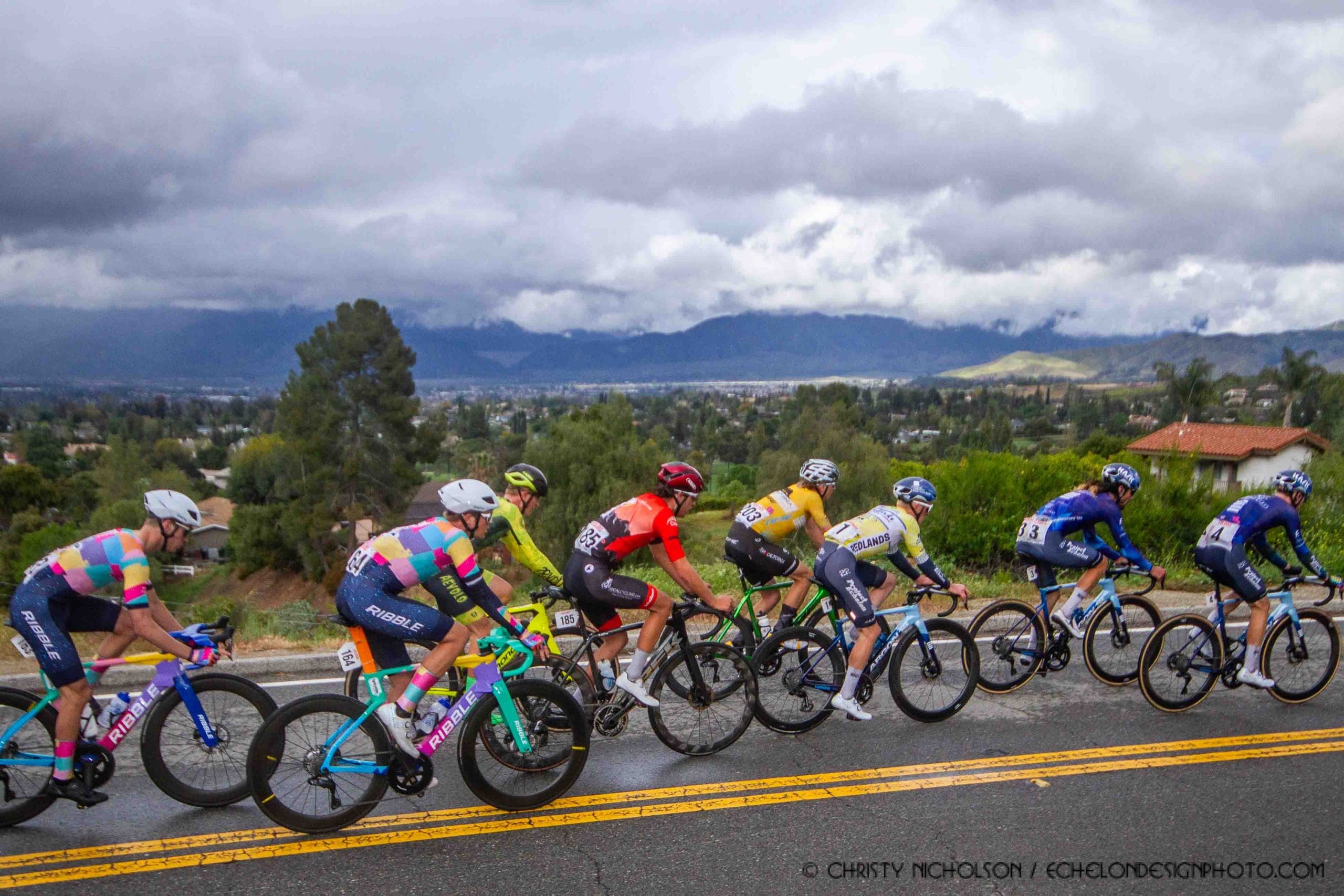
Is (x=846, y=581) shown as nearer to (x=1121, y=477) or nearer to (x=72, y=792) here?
(x=1121, y=477)

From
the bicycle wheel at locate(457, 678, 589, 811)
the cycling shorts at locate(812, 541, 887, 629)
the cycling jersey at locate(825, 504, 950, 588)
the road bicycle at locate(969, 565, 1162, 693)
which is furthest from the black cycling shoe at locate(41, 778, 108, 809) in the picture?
the road bicycle at locate(969, 565, 1162, 693)

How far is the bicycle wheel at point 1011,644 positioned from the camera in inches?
303

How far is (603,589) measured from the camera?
6.43 meters

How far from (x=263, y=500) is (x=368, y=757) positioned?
7142cm

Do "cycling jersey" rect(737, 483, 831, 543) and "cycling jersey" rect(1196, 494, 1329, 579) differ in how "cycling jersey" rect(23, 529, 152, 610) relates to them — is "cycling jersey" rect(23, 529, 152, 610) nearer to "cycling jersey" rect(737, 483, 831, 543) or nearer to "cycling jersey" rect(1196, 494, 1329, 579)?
"cycling jersey" rect(737, 483, 831, 543)

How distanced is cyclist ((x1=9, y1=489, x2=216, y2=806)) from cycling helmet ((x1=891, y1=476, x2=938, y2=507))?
17.2 ft

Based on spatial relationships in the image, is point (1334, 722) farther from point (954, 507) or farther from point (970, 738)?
point (954, 507)

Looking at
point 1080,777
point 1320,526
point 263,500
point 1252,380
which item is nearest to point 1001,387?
point 1252,380

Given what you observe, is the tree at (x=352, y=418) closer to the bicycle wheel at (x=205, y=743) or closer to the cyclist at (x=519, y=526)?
the cyclist at (x=519, y=526)

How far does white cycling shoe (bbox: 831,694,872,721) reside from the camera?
6.64 meters

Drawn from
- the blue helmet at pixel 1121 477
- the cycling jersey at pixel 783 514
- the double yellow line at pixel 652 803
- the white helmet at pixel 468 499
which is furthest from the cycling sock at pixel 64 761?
the blue helmet at pixel 1121 477

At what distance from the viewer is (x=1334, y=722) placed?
696cm

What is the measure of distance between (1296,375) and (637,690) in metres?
85.8

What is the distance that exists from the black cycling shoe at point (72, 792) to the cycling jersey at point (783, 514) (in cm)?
508
